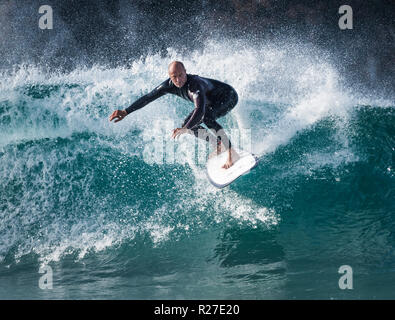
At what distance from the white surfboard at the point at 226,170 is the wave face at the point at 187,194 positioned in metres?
0.30

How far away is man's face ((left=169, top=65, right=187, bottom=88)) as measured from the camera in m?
3.05

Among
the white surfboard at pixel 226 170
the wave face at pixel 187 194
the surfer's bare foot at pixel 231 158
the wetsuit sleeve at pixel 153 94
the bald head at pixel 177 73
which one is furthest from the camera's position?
the surfer's bare foot at pixel 231 158

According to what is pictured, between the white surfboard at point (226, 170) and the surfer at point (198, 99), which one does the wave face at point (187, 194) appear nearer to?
the white surfboard at point (226, 170)

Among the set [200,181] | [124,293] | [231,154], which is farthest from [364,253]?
[124,293]

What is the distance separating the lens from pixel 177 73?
3.07 m

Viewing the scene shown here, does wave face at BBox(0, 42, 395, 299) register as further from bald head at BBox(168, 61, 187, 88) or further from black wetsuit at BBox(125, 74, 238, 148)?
bald head at BBox(168, 61, 187, 88)

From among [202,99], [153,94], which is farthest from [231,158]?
[153,94]

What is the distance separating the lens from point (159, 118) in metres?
5.00

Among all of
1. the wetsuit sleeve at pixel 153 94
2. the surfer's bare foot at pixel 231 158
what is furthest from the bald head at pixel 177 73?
the surfer's bare foot at pixel 231 158

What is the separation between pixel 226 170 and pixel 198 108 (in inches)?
35.1

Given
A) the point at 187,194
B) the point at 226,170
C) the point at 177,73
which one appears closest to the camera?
the point at 177,73

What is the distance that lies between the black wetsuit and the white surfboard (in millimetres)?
220

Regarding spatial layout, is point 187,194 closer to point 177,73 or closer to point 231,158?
point 231,158

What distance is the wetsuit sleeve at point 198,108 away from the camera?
3.07 m
